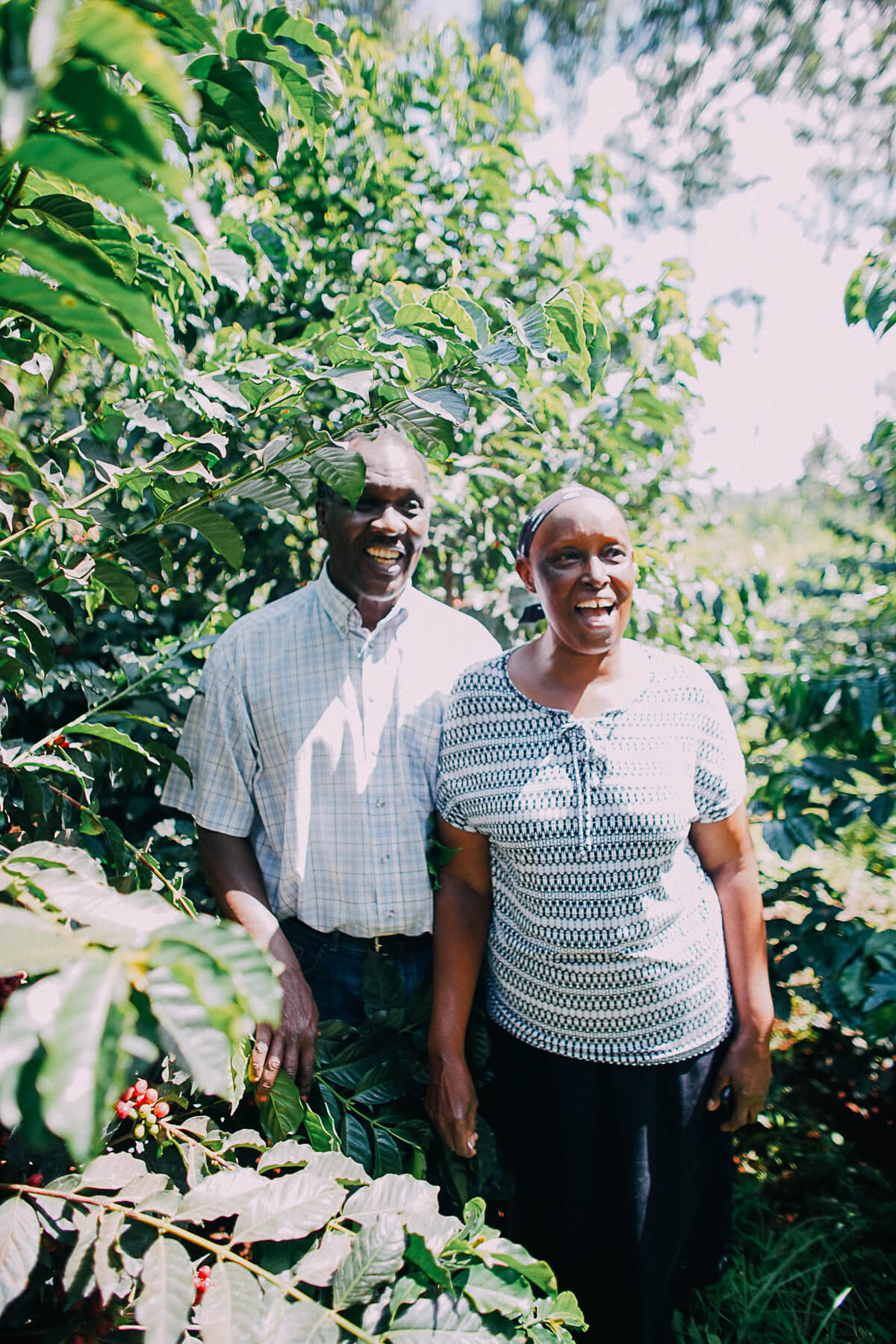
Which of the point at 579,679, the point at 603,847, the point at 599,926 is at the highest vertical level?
the point at 579,679

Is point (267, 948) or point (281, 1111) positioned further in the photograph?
point (267, 948)

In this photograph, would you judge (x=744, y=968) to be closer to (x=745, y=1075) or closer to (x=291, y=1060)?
(x=745, y=1075)

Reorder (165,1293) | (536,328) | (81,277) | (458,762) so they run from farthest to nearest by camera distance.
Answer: (458,762)
(536,328)
(165,1293)
(81,277)

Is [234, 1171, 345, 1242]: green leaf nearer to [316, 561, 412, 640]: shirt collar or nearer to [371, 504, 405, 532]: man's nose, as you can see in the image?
[316, 561, 412, 640]: shirt collar

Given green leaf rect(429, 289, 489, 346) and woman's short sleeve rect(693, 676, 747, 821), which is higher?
green leaf rect(429, 289, 489, 346)

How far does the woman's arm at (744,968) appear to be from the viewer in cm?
191

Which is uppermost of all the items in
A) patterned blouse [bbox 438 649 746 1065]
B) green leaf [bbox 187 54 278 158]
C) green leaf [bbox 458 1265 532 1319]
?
green leaf [bbox 187 54 278 158]

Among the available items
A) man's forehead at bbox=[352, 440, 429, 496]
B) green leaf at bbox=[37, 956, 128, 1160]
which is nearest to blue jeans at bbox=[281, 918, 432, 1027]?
man's forehead at bbox=[352, 440, 429, 496]

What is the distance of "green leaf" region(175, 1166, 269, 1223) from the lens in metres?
0.95

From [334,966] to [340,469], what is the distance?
3.91 ft

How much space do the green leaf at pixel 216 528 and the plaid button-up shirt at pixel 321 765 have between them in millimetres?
617

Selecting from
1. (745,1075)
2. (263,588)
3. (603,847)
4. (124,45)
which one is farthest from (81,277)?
(263,588)

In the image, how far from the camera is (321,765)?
6.23 feet

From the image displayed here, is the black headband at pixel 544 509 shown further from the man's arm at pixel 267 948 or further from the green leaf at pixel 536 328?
the man's arm at pixel 267 948
